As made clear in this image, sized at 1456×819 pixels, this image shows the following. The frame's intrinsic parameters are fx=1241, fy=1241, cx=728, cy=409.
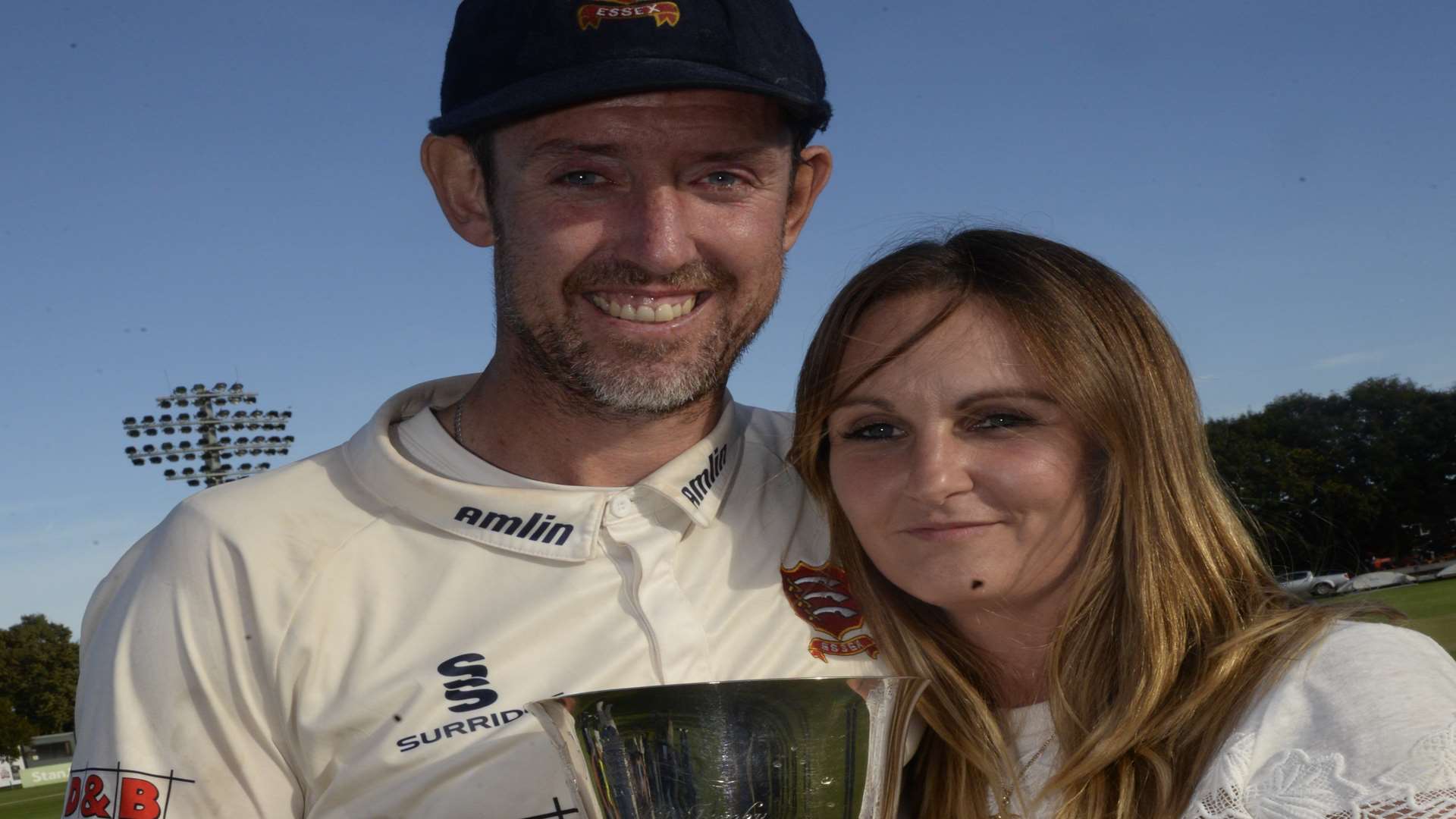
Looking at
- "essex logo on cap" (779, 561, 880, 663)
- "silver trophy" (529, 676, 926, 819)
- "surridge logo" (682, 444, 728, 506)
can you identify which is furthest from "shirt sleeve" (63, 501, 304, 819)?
"essex logo on cap" (779, 561, 880, 663)

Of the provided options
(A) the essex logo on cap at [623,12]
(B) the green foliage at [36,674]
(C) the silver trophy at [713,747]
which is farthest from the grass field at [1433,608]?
(B) the green foliage at [36,674]

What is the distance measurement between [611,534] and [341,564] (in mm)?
658

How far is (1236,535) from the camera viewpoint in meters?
3.23

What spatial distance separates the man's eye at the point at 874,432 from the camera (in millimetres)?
3320

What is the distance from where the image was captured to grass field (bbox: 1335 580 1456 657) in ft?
63.0

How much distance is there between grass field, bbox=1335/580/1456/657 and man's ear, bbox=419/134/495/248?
34.3 feet

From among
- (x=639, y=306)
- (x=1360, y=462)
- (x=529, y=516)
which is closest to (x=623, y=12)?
(x=639, y=306)

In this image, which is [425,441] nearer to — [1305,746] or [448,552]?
[448,552]

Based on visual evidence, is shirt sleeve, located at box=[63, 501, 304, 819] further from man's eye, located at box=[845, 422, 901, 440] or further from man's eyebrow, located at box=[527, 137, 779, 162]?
man's eye, located at box=[845, 422, 901, 440]

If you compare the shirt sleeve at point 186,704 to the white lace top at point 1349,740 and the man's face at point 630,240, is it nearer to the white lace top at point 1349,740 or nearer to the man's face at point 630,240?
the man's face at point 630,240

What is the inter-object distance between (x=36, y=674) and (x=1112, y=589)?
69028 millimetres

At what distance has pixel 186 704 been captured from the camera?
279 cm

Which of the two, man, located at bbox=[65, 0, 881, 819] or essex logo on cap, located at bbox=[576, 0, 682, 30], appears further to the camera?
essex logo on cap, located at bbox=[576, 0, 682, 30]

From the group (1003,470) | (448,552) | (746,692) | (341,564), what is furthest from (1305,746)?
(341,564)
